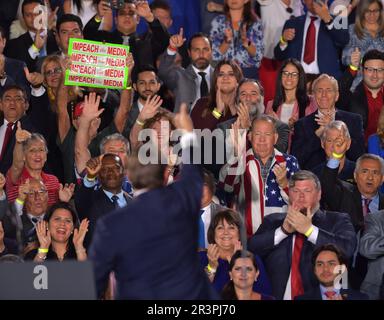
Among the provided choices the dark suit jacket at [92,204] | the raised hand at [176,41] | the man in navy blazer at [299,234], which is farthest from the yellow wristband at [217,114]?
the man in navy blazer at [299,234]

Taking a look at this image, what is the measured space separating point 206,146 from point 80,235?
1371 mm

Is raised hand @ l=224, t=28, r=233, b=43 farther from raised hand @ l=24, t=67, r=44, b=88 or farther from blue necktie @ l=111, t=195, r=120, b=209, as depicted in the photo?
blue necktie @ l=111, t=195, r=120, b=209

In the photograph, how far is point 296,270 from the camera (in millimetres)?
7566

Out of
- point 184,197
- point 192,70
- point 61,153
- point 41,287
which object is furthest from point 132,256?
point 192,70

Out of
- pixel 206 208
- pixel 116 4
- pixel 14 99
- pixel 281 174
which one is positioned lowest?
pixel 206 208

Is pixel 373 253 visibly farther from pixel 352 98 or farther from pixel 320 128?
pixel 352 98

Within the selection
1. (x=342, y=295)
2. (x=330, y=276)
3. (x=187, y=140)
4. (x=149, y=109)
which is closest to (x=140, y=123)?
(x=149, y=109)

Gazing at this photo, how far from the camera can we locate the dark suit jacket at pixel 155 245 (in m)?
5.50

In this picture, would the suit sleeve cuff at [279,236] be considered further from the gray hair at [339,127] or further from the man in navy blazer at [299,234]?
the gray hair at [339,127]

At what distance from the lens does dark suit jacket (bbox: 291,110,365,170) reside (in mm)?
8688

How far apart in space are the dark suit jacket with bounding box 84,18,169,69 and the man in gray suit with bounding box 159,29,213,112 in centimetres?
21

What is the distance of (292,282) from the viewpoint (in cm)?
754

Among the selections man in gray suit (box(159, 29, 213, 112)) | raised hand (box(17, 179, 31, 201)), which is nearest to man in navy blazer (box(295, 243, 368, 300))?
raised hand (box(17, 179, 31, 201))

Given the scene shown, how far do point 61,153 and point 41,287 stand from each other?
192 centimetres
